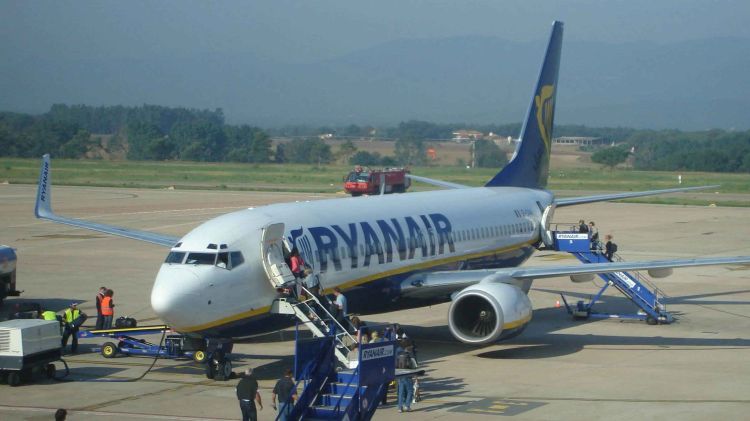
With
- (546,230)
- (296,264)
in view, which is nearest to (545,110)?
(546,230)

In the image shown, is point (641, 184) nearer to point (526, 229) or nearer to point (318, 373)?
point (526, 229)

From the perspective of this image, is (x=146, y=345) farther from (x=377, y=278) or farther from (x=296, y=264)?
(x=377, y=278)

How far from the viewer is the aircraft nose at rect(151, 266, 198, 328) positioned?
75.3 ft

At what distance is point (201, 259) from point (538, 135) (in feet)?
67.4

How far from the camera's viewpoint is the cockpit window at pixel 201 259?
23798 mm

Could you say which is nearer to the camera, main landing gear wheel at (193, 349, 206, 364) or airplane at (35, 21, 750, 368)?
airplane at (35, 21, 750, 368)

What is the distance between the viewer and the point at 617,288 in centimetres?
3497

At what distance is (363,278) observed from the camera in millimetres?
27750

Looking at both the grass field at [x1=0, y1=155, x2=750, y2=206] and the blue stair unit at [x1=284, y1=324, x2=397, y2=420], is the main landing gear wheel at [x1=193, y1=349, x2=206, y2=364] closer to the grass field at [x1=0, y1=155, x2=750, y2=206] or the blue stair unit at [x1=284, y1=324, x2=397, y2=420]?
the blue stair unit at [x1=284, y1=324, x2=397, y2=420]

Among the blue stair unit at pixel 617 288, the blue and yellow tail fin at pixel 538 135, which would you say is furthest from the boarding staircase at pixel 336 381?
the blue and yellow tail fin at pixel 538 135

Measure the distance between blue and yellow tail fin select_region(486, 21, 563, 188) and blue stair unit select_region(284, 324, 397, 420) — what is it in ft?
63.3

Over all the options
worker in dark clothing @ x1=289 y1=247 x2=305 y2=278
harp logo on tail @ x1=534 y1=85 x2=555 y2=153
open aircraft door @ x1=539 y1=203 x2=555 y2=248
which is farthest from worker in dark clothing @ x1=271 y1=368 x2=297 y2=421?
harp logo on tail @ x1=534 y1=85 x2=555 y2=153

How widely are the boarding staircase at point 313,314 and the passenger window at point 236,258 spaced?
4.14 feet

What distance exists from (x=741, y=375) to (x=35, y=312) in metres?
17.8
